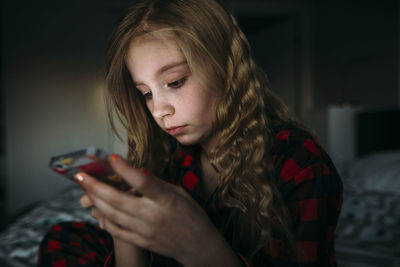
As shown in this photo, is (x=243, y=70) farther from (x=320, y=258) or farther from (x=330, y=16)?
(x=330, y=16)

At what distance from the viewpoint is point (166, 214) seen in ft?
1.45

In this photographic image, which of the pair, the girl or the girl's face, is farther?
the girl's face

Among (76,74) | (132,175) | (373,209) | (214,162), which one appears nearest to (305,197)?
A: (214,162)

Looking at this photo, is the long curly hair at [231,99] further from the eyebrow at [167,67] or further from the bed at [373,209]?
the bed at [373,209]

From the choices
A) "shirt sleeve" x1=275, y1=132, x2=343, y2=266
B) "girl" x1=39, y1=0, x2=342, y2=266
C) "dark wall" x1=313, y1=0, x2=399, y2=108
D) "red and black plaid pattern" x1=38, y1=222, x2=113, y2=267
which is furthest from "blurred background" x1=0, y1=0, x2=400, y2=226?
"shirt sleeve" x1=275, y1=132, x2=343, y2=266

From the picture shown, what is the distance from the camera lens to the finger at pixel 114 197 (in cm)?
42

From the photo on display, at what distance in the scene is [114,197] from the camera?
0.42 m

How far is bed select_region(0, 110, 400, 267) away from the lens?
957 mm

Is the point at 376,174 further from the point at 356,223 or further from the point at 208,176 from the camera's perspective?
the point at 208,176

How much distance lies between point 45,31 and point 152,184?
4.02 meters

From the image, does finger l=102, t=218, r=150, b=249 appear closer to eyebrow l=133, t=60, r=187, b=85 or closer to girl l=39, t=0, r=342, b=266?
girl l=39, t=0, r=342, b=266

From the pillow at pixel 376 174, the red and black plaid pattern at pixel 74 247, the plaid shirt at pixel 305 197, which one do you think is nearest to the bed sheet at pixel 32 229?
the red and black plaid pattern at pixel 74 247

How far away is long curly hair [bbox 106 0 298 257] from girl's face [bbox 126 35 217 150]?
0.7 inches

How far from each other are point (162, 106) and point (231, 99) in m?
0.15
